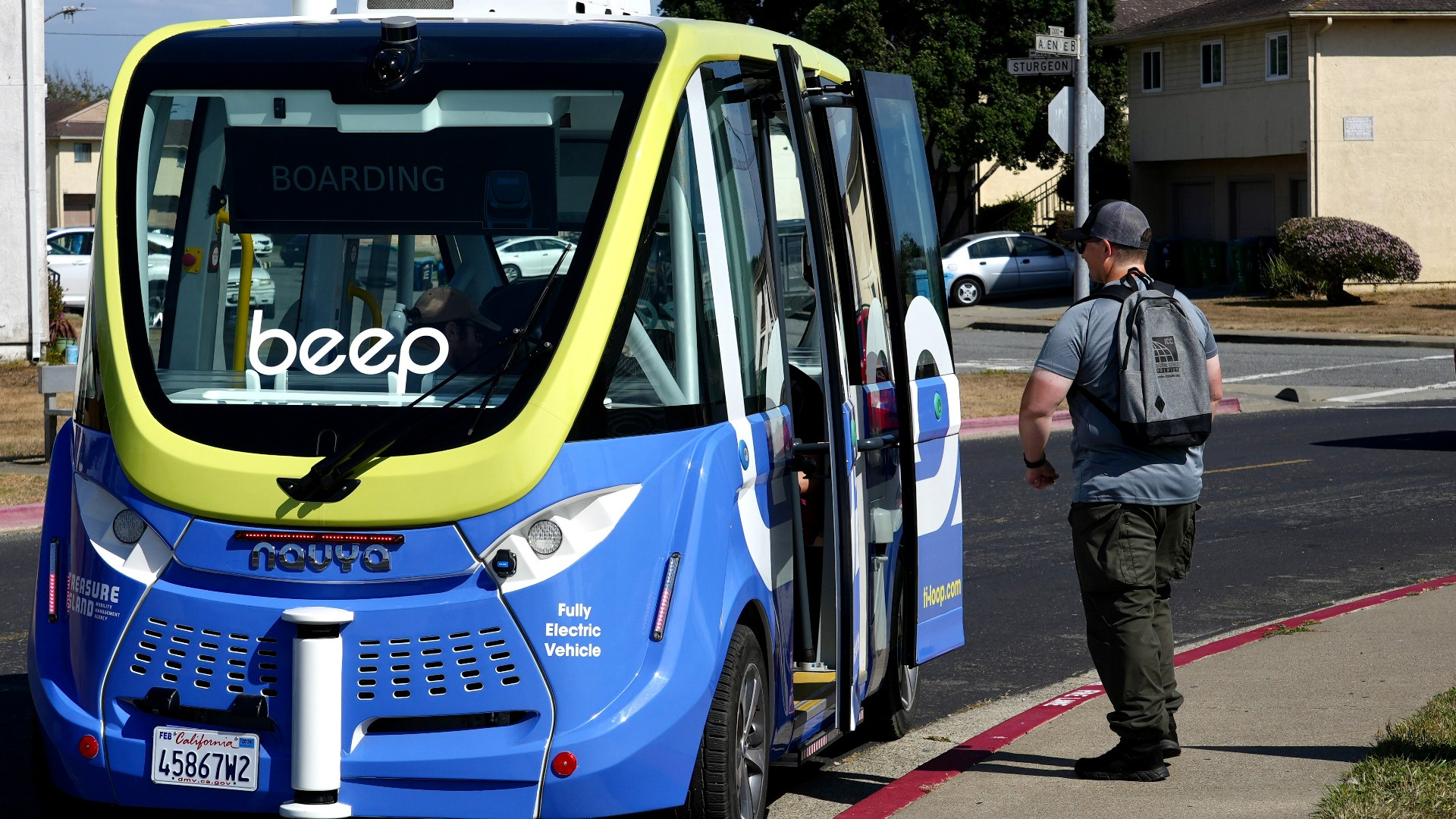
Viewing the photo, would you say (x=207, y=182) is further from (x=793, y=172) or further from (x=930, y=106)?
(x=930, y=106)

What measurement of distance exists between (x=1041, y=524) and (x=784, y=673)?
732 centimetres

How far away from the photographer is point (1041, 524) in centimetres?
1255

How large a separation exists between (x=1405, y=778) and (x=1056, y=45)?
16.6 metres

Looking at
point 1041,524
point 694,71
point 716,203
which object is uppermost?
point 694,71

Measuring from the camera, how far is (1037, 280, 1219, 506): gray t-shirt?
229 inches

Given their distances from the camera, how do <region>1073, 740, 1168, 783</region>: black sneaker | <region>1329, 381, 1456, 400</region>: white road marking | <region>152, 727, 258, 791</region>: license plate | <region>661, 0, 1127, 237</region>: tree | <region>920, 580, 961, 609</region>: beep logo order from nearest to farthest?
<region>152, 727, 258, 791</region>: license plate → <region>1073, 740, 1168, 783</region>: black sneaker → <region>920, 580, 961, 609</region>: beep logo → <region>1329, 381, 1456, 400</region>: white road marking → <region>661, 0, 1127, 237</region>: tree

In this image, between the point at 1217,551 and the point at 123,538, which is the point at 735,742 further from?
the point at 1217,551

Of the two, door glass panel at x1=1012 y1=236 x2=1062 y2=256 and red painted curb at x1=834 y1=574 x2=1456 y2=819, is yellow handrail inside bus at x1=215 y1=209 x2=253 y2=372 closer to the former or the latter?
red painted curb at x1=834 y1=574 x2=1456 y2=819

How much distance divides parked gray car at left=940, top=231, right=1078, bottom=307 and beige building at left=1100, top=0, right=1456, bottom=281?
5923 millimetres

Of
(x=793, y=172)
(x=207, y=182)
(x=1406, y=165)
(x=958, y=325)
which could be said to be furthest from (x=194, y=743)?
(x=1406, y=165)

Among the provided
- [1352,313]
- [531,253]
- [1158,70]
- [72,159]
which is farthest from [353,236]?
[72,159]

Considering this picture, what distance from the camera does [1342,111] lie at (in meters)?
40.0

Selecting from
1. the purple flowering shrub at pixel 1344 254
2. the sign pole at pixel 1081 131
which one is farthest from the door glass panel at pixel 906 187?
the purple flowering shrub at pixel 1344 254

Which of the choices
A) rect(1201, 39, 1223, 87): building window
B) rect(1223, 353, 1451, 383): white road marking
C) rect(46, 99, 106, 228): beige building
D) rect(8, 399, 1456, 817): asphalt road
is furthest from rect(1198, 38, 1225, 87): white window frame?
rect(46, 99, 106, 228): beige building
